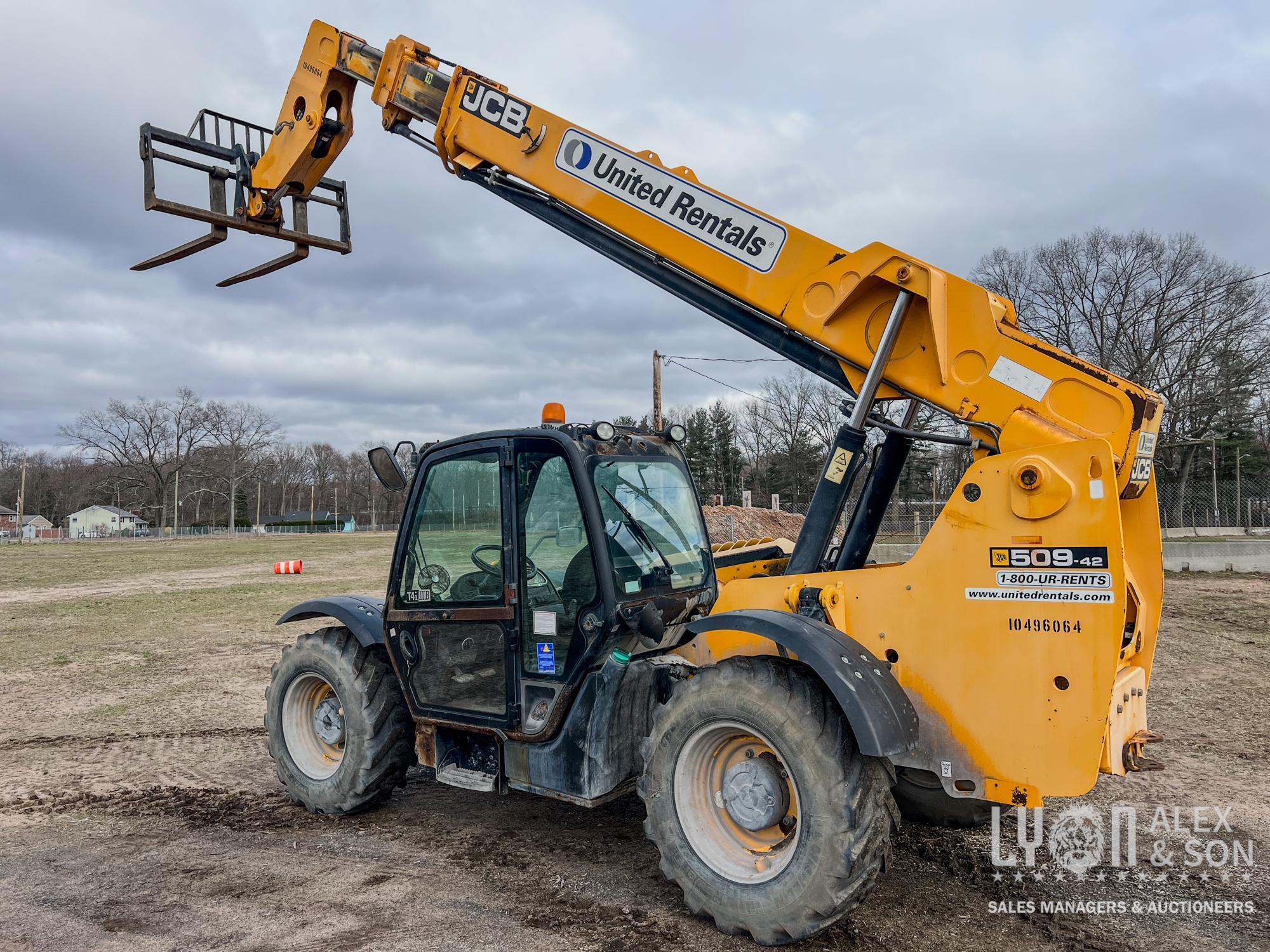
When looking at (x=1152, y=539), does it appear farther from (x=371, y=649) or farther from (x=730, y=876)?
(x=371, y=649)

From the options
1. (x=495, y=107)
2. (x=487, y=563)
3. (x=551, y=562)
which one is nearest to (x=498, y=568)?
(x=487, y=563)

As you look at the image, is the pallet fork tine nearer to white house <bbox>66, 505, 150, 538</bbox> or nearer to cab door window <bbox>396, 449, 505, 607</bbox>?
cab door window <bbox>396, 449, 505, 607</bbox>

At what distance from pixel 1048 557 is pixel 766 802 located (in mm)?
1479

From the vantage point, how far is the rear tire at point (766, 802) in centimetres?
321

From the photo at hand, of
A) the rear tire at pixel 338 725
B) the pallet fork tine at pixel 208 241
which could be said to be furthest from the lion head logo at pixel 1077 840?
the pallet fork tine at pixel 208 241

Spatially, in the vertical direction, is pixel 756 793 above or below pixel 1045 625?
below

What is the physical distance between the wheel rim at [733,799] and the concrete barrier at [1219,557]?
13702 mm

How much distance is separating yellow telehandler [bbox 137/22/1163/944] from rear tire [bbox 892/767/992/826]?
2 centimetres

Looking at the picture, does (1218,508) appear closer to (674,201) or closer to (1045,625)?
(674,201)

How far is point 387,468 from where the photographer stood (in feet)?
15.7

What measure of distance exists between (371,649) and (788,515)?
24.4m

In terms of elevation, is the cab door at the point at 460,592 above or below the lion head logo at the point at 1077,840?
above

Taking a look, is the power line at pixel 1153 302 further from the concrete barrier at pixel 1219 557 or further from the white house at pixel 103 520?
the white house at pixel 103 520

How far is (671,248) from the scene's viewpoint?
443cm
